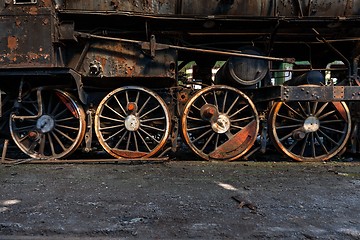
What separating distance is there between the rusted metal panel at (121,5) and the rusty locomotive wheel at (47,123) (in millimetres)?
1394

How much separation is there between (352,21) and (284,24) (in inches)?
43.8

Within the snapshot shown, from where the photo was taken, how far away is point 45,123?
537 cm

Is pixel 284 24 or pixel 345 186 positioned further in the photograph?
pixel 284 24

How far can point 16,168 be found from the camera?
15.8 ft

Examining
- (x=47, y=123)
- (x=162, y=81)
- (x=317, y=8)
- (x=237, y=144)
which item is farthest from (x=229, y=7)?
(x=47, y=123)

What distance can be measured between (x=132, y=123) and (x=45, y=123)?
56.4 inches

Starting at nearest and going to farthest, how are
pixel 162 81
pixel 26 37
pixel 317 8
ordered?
pixel 26 37
pixel 317 8
pixel 162 81

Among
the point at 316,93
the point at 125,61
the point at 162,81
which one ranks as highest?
the point at 125,61

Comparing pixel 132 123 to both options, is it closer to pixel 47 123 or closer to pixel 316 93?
pixel 47 123

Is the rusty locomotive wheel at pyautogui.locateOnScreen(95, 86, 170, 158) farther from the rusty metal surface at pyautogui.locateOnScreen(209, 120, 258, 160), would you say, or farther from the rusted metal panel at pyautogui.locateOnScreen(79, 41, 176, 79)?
the rusty metal surface at pyautogui.locateOnScreen(209, 120, 258, 160)

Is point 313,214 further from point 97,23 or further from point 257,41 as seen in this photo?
point 97,23

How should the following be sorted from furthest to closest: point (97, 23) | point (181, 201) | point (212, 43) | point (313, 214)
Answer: point (212, 43), point (97, 23), point (181, 201), point (313, 214)

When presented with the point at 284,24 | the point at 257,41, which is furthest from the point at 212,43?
the point at 284,24

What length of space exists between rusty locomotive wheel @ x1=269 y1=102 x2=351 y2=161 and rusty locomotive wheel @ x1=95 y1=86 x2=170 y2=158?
6.19 feet
